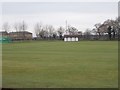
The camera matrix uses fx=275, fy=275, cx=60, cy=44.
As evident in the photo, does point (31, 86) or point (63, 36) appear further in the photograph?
point (63, 36)

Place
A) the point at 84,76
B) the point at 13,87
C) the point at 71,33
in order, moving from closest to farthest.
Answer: the point at 13,87
the point at 84,76
the point at 71,33

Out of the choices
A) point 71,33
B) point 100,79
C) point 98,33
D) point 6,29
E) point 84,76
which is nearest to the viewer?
point 100,79

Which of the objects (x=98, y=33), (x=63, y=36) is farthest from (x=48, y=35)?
(x=98, y=33)

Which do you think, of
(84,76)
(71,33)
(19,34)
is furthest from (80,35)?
(84,76)

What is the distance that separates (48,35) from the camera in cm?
11125

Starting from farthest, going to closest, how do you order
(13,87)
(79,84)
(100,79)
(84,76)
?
(84,76) → (100,79) → (79,84) → (13,87)

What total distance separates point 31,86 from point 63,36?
10195 centimetres

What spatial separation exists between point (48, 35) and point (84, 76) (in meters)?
101

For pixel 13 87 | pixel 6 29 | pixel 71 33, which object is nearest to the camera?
pixel 13 87

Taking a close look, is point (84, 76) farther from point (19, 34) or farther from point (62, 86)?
point (19, 34)

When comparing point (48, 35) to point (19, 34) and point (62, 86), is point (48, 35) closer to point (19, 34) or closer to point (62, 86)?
point (19, 34)

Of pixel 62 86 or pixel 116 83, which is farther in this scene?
pixel 116 83

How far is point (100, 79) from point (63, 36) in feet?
329

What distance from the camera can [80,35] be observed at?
110 m
